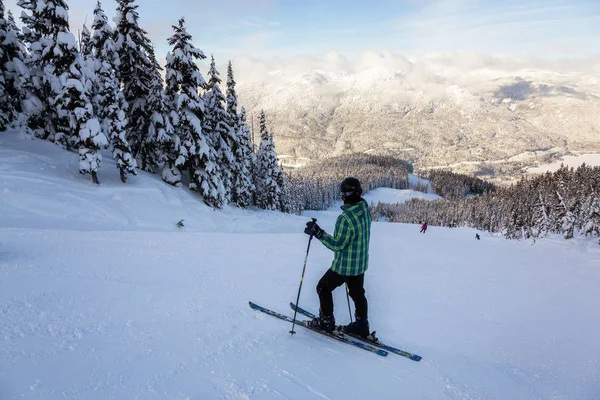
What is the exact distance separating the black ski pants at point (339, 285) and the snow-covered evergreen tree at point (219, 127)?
2394 cm

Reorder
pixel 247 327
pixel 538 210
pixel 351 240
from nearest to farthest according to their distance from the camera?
pixel 351 240 < pixel 247 327 < pixel 538 210

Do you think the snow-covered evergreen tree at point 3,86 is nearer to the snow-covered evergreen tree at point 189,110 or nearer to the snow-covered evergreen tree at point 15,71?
the snow-covered evergreen tree at point 15,71

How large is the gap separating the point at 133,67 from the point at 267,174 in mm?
20657

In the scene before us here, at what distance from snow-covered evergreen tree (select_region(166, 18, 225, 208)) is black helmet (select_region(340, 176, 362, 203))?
21.3m

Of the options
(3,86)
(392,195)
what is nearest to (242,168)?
(3,86)

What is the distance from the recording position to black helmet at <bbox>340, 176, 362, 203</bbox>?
16.7 feet

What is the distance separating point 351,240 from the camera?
200 inches

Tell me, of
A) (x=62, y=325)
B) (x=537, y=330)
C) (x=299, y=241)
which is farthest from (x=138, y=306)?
(x=299, y=241)

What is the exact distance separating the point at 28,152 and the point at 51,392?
908 inches

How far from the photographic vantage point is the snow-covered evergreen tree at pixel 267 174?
41062 millimetres

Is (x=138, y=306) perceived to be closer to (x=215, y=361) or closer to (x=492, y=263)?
(x=215, y=361)

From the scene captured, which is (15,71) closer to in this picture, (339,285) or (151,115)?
(151,115)

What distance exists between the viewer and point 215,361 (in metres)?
4.26

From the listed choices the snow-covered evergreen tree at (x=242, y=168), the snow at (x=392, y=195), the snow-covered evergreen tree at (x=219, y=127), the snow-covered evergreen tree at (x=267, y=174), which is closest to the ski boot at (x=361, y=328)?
the snow-covered evergreen tree at (x=219, y=127)
